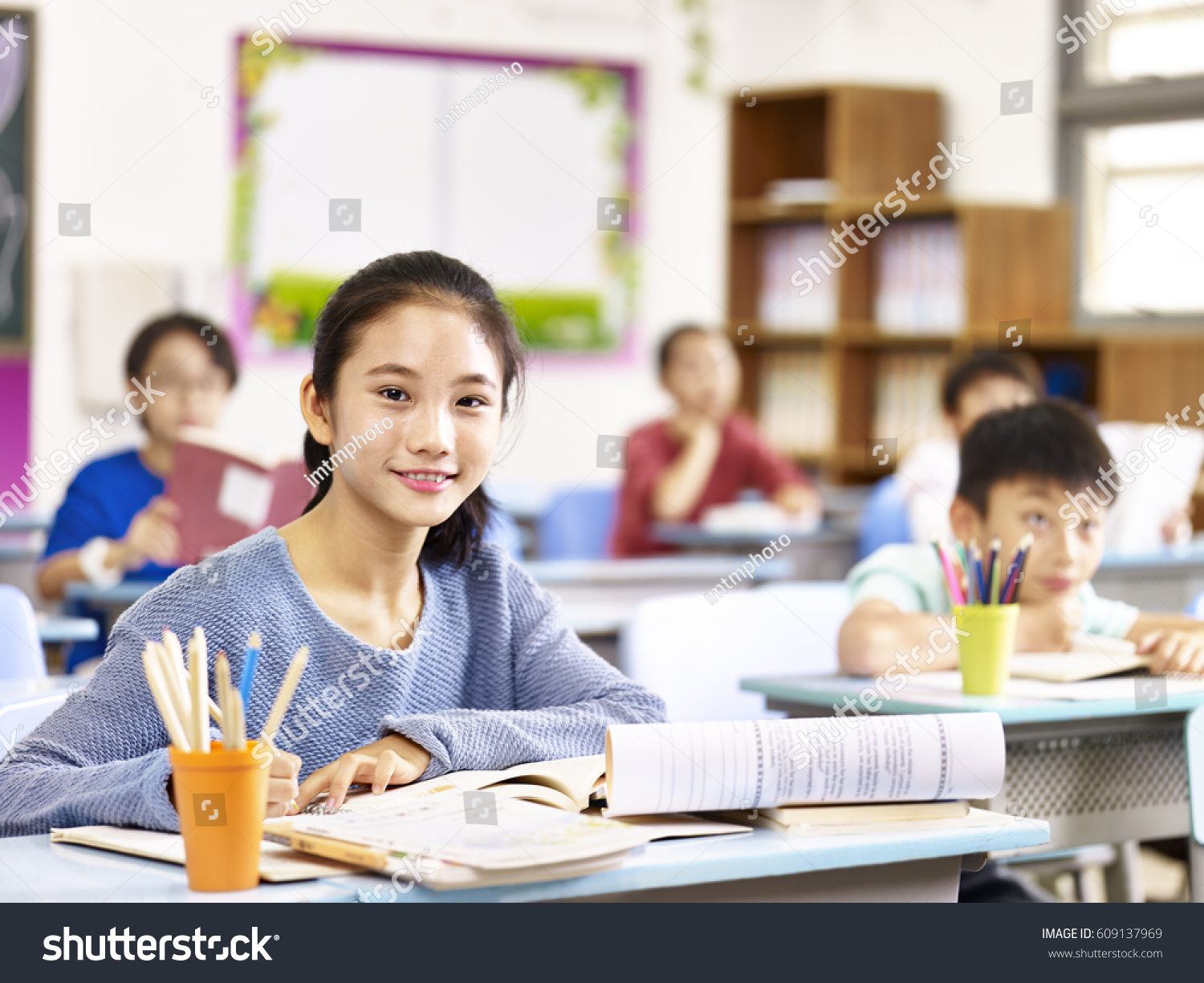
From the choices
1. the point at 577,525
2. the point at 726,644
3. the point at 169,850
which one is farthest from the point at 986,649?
the point at 577,525

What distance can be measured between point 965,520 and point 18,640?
4.10ft

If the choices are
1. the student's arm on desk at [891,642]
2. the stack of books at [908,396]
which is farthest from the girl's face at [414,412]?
the stack of books at [908,396]

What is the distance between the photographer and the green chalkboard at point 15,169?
549cm

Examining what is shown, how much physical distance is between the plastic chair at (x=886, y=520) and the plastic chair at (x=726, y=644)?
1.82 metres

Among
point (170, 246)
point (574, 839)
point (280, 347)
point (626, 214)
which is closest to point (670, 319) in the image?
point (626, 214)

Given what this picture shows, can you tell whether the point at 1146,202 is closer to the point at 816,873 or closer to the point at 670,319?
the point at 670,319

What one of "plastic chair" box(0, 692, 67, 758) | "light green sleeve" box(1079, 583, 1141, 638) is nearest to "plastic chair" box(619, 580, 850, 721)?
"light green sleeve" box(1079, 583, 1141, 638)

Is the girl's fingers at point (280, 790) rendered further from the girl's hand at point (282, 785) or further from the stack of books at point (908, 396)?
the stack of books at point (908, 396)

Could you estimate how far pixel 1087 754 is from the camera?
1890 millimetres

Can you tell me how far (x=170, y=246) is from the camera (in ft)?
18.8

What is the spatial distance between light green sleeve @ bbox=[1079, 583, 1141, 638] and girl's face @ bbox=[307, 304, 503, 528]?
1105 millimetres

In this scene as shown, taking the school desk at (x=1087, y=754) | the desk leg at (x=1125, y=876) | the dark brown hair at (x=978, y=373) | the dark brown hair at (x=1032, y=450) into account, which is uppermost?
the dark brown hair at (x=978, y=373)

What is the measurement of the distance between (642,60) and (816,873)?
5756 mm

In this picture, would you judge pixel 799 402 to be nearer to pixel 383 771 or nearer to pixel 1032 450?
pixel 1032 450
